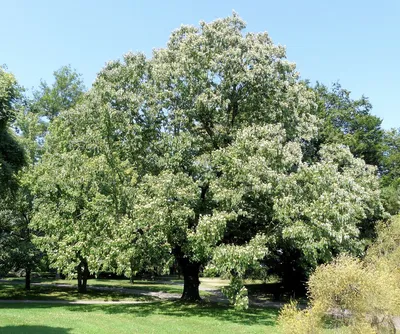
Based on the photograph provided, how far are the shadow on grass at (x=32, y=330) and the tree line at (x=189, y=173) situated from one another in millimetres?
4697

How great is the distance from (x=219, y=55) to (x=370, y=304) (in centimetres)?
1489

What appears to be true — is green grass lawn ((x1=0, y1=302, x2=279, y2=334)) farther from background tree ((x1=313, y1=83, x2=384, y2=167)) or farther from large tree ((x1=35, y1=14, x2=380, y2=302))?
background tree ((x1=313, y1=83, x2=384, y2=167))

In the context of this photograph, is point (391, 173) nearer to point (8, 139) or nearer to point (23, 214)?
point (23, 214)

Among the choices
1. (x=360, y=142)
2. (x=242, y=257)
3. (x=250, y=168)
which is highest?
(x=360, y=142)

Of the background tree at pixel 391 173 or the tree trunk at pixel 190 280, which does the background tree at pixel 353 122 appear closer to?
the background tree at pixel 391 173

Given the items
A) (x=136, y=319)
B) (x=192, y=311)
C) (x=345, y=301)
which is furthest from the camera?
(x=192, y=311)

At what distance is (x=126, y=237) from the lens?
19.0 m

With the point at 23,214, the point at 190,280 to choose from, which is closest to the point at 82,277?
the point at 23,214

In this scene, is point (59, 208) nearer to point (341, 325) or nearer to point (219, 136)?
point (219, 136)

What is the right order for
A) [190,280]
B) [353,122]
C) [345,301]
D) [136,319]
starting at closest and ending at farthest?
1. [345,301]
2. [136,319]
3. [190,280]
4. [353,122]

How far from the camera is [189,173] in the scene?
70.2ft

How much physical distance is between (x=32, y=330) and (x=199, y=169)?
10.8 metres

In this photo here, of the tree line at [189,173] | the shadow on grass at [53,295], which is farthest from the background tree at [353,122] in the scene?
the shadow on grass at [53,295]

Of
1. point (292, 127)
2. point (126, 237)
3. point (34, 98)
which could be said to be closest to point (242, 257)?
point (126, 237)
